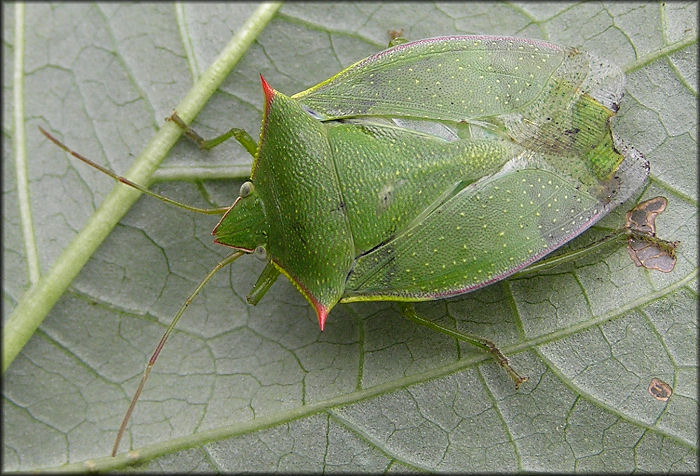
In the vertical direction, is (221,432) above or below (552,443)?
below

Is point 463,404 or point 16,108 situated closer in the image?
point 463,404

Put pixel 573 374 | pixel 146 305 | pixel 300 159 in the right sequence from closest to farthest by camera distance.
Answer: pixel 300 159 < pixel 573 374 < pixel 146 305

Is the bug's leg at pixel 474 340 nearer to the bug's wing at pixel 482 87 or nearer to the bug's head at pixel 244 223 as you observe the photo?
the bug's head at pixel 244 223

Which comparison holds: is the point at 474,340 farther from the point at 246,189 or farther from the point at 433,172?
the point at 246,189

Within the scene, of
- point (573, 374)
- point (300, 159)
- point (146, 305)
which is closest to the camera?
Answer: point (300, 159)

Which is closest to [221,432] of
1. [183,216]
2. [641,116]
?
[183,216]

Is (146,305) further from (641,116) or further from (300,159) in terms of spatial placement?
(641,116)

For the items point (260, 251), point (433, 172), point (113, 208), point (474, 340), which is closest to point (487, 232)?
point (433, 172)
